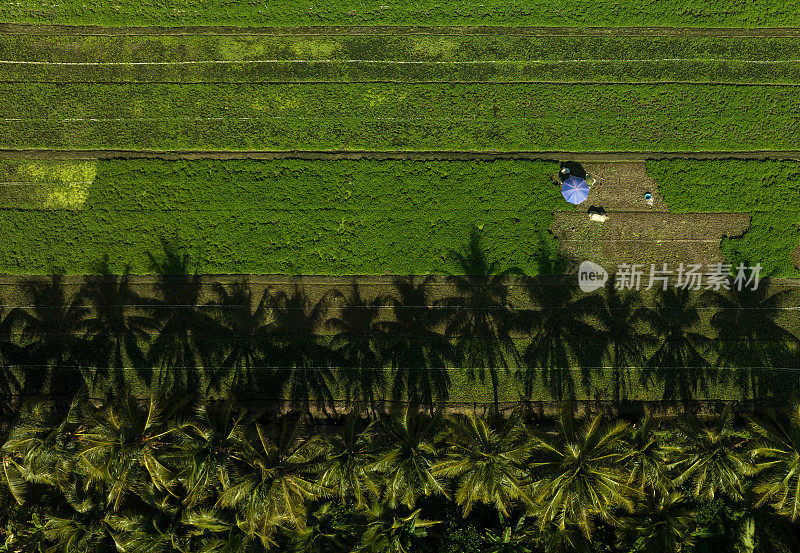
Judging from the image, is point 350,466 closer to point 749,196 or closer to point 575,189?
point 575,189

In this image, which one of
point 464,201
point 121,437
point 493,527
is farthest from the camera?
point 464,201

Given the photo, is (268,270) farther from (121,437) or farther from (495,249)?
(495,249)

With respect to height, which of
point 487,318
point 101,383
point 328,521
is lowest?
point 328,521

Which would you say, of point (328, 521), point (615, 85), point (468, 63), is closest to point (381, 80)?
point (468, 63)

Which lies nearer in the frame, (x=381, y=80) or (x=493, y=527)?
(x=493, y=527)

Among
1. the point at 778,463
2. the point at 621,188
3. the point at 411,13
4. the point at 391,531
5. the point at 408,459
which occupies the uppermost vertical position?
the point at 411,13

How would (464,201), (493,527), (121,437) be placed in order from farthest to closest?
(464,201), (493,527), (121,437)

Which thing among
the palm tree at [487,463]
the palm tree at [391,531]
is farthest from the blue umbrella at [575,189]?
the palm tree at [391,531]

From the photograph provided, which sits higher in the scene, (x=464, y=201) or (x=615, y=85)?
(x=615, y=85)

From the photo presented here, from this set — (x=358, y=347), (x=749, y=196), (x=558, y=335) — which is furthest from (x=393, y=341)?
(x=749, y=196)
